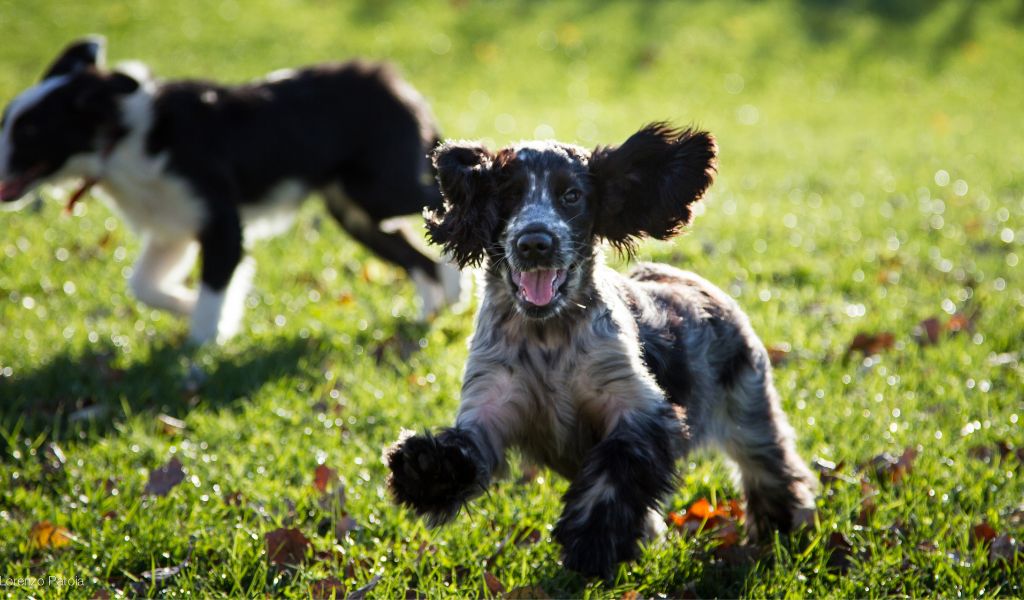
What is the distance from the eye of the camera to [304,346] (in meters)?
6.87

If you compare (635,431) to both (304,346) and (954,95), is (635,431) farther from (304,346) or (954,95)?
(954,95)

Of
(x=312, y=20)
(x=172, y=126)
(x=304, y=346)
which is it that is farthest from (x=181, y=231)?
(x=312, y=20)

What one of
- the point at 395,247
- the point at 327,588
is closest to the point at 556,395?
the point at 327,588

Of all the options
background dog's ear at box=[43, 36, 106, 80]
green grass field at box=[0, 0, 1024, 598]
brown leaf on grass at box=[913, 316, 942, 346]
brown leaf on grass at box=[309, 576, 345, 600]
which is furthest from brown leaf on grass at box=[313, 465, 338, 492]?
background dog's ear at box=[43, 36, 106, 80]

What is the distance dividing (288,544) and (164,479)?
90 centimetres

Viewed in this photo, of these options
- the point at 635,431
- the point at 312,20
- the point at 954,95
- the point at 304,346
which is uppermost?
the point at 635,431

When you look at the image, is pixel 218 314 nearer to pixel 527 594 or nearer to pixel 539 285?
pixel 539 285

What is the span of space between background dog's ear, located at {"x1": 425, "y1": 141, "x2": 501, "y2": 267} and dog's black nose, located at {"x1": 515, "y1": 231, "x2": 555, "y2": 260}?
0.91ft

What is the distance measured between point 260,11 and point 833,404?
17573 mm

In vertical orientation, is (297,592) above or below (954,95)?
above

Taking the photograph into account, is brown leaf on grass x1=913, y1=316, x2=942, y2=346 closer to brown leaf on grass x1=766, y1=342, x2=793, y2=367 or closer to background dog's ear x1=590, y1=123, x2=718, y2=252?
brown leaf on grass x1=766, y1=342, x2=793, y2=367

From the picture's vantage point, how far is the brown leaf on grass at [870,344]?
6.68 metres

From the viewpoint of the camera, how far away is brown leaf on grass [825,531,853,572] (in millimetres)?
4242

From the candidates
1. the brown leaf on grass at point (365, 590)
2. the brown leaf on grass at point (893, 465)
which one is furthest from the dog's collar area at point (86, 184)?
the brown leaf on grass at point (893, 465)
